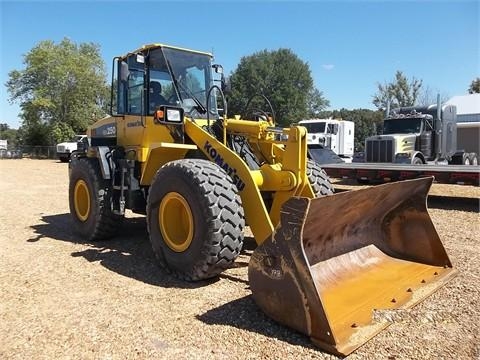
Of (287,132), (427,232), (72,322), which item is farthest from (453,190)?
(72,322)

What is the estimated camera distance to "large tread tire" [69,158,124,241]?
6164mm

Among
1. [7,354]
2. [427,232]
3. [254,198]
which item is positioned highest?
[254,198]

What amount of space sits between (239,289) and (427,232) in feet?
6.96

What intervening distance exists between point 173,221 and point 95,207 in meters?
1.88

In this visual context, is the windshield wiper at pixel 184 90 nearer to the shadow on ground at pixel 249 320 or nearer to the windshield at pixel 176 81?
the windshield at pixel 176 81

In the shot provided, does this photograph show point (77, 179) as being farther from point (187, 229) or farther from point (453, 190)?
point (453, 190)

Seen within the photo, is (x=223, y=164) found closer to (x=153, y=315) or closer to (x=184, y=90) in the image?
(x=184, y=90)

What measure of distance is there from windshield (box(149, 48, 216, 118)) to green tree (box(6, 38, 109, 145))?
115 feet

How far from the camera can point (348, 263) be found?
4438 mm

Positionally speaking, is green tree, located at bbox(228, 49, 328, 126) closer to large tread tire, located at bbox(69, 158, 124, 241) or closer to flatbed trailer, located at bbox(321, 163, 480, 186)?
flatbed trailer, located at bbox(321, 163, 480, 186)

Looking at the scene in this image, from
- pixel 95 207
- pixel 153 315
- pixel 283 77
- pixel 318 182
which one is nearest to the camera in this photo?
pixel 153 315

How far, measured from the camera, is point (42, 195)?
12.2 m

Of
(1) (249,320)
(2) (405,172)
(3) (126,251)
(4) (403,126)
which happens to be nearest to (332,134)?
(4) (403,126)

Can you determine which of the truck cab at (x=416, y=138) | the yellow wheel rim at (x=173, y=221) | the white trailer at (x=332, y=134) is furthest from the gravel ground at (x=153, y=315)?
the white trailer at (x=332, y=134)
